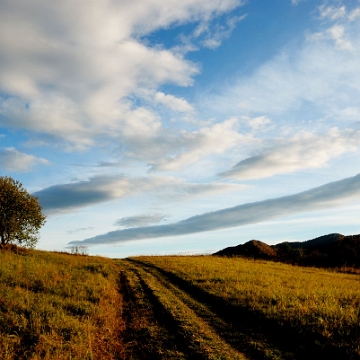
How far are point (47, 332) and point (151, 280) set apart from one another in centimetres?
1258

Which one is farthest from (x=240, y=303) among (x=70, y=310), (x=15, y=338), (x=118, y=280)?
(x=118, y=280)

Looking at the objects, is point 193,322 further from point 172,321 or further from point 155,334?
point 155,334

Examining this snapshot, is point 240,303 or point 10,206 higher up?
point 10,206

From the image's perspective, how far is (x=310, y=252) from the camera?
61.2 metres

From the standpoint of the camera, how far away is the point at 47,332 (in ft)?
38.8

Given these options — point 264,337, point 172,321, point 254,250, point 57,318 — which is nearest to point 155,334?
point 172,321

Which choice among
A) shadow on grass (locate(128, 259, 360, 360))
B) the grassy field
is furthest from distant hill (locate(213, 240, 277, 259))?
Result: shadow on grass (locate(128, 259, 360, 360))

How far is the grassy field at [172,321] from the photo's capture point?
10.6m

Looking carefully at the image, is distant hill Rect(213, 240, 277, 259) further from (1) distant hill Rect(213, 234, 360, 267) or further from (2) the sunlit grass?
(2) the sunlit grass

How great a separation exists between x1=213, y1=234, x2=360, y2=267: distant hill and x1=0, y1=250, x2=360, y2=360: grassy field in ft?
123

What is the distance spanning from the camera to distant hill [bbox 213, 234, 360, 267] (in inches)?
2110

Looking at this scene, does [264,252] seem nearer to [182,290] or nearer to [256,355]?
[182,290]

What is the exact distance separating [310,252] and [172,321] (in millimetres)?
54838

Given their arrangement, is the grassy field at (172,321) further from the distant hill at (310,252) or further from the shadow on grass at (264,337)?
the distant hill at (310,252)
